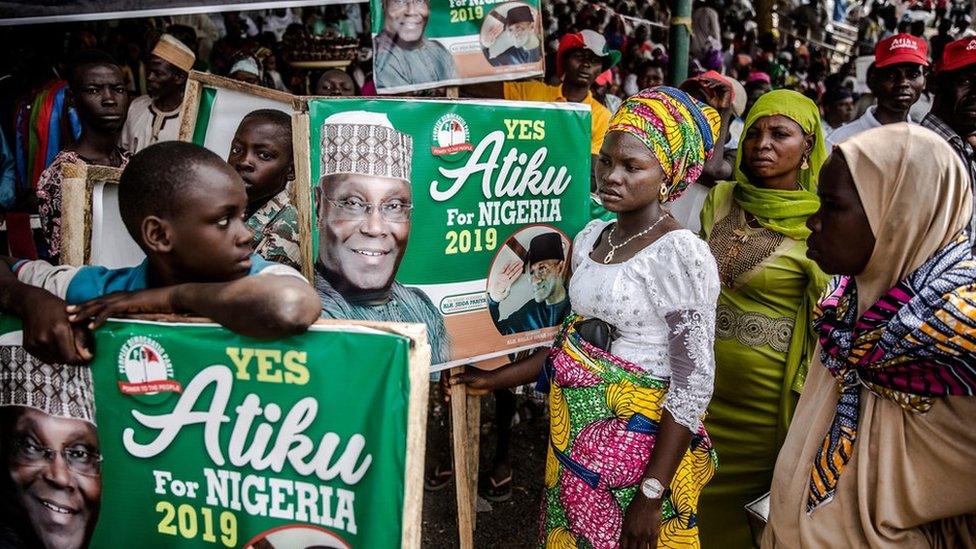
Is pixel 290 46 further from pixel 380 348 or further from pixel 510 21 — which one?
pixel 380 348

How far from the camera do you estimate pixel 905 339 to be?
1.59 metres

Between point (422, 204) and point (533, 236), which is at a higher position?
point (422, 204)

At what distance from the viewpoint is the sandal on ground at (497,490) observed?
3.82 metres

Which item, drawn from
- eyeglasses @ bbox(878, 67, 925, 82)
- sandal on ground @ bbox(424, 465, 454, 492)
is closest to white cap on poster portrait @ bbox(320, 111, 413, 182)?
sandal on ground @ bbox(424, 465, 454, 492)

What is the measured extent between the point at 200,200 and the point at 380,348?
50 centimetres

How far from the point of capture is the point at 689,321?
2.01 meters

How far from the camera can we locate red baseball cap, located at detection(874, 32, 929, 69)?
4.05 m

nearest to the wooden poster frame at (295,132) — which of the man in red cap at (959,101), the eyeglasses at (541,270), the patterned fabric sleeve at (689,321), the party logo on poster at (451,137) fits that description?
the party logo on poster at (451,137)

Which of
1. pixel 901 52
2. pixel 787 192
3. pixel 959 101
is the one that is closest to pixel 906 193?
pixel 787 192

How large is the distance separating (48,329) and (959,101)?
157 inches

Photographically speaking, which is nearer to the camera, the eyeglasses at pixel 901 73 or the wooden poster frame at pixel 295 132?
the wooden poster frame at pixel 295 132

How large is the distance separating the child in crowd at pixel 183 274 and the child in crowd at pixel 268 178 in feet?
2.21

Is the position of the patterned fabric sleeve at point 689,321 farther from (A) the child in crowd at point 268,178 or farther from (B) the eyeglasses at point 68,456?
(B) the eyeglasses at point 68,456

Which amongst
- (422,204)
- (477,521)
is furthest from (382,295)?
(477,521)
